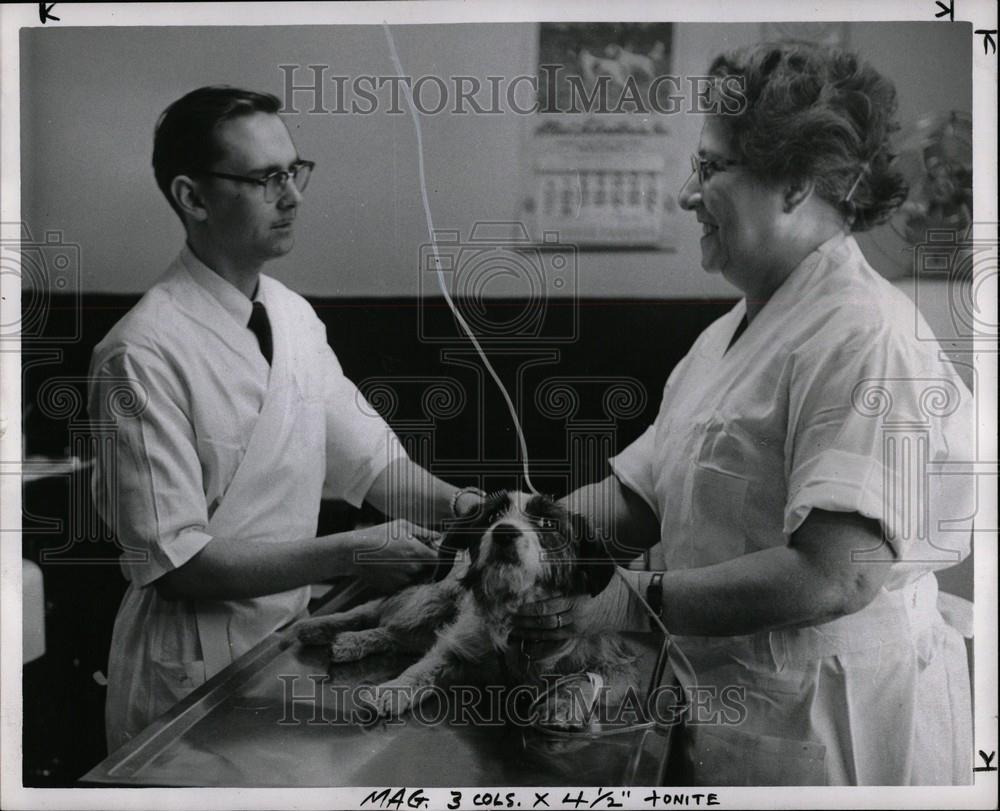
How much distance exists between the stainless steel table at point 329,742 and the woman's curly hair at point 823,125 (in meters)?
1.10

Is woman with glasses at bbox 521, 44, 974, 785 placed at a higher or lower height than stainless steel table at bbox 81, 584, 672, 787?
higher

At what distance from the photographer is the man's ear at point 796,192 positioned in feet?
7.84

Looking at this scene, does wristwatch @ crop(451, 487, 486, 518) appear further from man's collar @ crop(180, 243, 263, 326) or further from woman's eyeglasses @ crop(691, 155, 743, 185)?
woman's eyeglasses @ crop(691, 155, 743, 185)

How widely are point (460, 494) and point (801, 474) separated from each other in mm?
767

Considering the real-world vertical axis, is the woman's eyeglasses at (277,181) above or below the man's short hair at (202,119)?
below

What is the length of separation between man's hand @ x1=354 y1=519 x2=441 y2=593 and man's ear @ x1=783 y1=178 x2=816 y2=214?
1093 millimetres

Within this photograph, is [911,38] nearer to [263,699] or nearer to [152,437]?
[152,437]

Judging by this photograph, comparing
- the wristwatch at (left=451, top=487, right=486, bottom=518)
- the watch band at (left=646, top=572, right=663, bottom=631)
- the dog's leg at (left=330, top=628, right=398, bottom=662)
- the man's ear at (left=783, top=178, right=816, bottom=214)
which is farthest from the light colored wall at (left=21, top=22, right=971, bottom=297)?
the dog's leg at (left=330, top=628, right=398, bottom=662)

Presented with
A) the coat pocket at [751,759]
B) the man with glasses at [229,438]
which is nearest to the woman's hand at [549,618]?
the man with glasses at [229,438]

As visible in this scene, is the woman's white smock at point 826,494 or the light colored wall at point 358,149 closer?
the woman's white smock at point 826,494

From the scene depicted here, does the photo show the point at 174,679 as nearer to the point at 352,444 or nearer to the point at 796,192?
the point at 352,444

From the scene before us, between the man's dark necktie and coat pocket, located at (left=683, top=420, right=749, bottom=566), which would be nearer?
coat pocket, located at (left=683, top=420, right=749, bottom=566)

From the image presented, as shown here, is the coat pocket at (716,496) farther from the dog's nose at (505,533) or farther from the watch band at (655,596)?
the dog's nose at (505,533)

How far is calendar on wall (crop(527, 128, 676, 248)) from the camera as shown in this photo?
2455 millimetres
